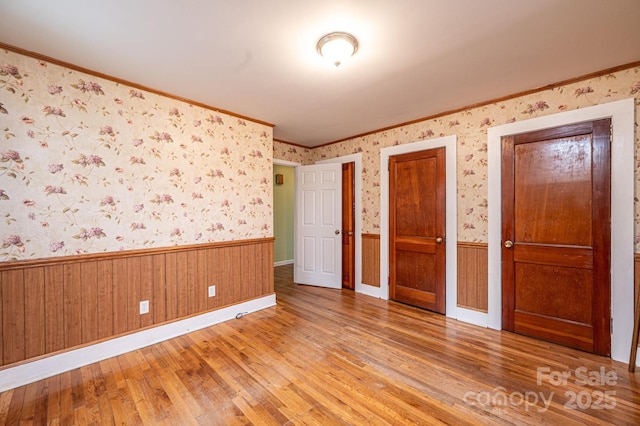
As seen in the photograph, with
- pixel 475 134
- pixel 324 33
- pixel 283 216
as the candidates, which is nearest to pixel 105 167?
pixel 324 33

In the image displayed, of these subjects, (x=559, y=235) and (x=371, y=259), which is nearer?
(x=559, y=235)

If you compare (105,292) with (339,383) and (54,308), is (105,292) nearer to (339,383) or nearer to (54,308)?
(54,308)

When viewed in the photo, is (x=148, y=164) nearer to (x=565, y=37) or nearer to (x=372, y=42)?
(x=372, y=42)

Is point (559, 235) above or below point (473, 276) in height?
above

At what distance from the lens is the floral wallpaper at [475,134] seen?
2281 mm

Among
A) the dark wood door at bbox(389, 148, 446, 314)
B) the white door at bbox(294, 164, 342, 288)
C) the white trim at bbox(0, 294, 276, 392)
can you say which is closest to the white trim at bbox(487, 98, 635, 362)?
the dark wood door at bbox(389, 148, 446, 314)

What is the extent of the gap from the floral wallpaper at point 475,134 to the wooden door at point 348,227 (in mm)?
234

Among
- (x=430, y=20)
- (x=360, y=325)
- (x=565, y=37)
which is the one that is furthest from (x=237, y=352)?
(x=565, y=37)

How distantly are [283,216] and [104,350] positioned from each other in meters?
4.25

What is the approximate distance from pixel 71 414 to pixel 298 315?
6.63ft

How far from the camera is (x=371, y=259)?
4035 millimetres

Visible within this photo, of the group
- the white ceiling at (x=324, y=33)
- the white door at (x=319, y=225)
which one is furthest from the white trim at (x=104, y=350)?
the white ceiling at (x=324, y=33)

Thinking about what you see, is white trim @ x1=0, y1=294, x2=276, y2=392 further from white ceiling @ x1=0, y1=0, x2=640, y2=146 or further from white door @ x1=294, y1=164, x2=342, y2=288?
white ceiling @ x1=0, y1=0, x2=640, y2=146

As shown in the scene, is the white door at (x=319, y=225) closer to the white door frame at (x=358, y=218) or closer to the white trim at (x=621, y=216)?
the white door frame at (x=358, y=218)
